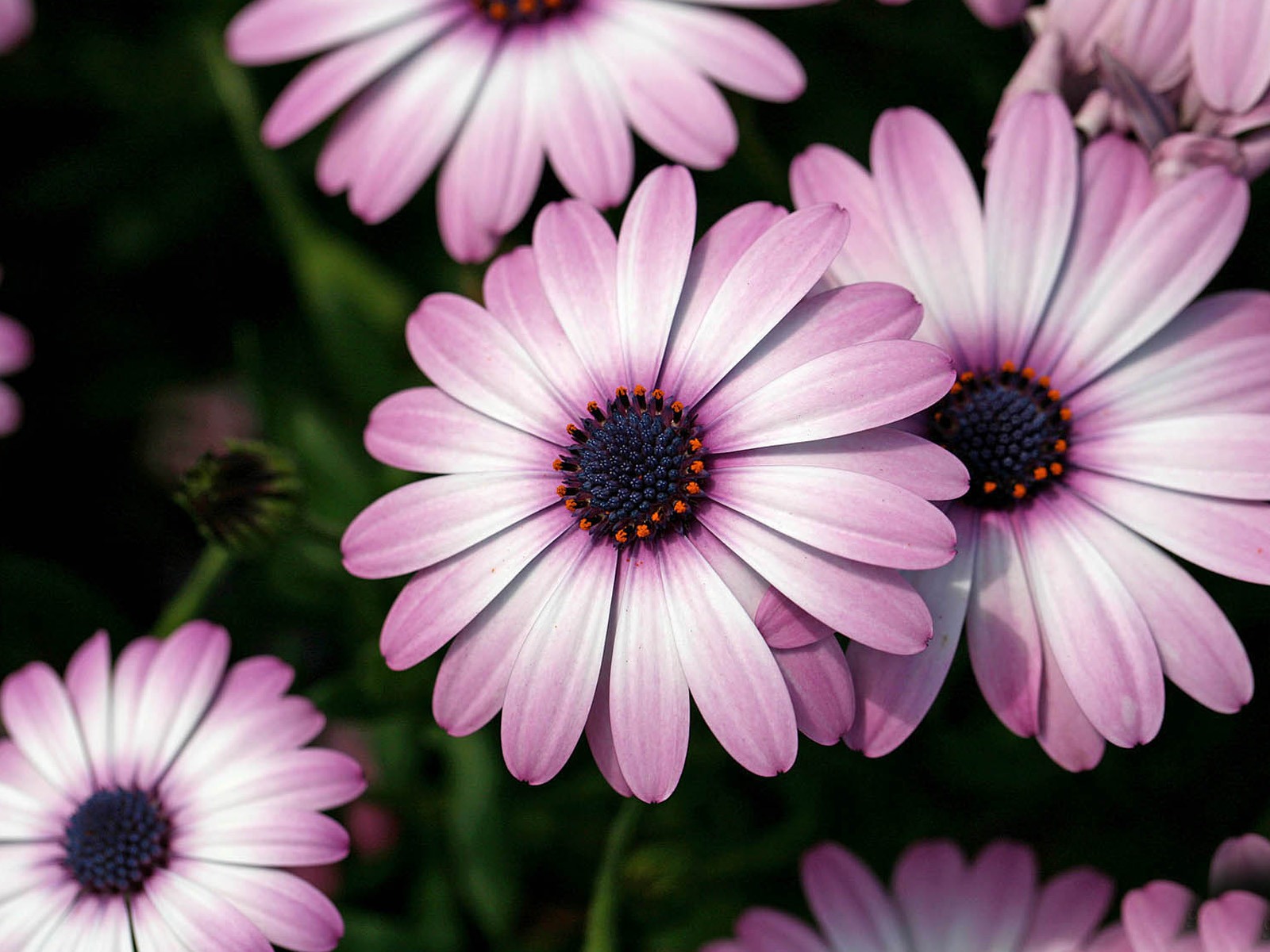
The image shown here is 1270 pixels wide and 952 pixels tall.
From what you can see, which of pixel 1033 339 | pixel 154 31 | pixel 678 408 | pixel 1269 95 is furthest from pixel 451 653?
pixel 154 31

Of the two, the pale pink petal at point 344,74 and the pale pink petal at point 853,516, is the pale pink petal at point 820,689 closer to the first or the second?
the pale pink petal at point 853,516

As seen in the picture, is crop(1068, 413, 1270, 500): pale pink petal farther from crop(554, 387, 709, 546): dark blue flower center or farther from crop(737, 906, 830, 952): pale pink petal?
crop(737, 906, 830, 952): pale pink petal

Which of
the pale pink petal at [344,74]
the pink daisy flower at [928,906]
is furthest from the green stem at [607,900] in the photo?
the pale pink petal at [344,74]

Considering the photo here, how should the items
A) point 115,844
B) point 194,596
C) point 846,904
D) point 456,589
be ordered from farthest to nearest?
point 194,596 → point 846,904 → point 115,844 → point 456,589

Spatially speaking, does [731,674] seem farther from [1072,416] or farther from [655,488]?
[1072,416]

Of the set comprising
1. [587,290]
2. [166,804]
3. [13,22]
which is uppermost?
[13,22]

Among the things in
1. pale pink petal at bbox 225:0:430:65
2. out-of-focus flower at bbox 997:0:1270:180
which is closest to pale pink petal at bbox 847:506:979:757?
out-of-focus flower at bbox 997:0:1270:180

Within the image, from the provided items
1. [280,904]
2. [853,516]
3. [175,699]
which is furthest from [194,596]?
[853,516]
